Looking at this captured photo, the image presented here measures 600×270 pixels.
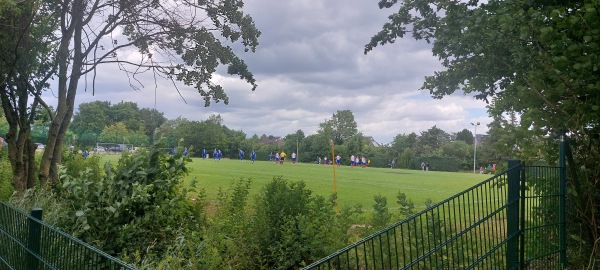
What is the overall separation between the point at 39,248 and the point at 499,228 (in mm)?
3256

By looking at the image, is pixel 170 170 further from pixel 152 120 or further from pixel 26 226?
pixel 152 120

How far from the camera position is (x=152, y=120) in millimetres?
100188

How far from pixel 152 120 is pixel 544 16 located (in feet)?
328

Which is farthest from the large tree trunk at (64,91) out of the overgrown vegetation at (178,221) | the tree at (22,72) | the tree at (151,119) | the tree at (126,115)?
the tree at (126,115)

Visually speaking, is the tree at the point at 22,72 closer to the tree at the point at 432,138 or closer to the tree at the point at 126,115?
the tree at the point at 432,138

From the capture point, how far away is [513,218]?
3.91 meters

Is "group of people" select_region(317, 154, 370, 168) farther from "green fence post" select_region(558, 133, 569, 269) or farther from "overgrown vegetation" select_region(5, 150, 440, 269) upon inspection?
"green fence post" select_region(558, 133, 569, 269)

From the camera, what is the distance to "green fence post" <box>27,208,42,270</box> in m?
3.35

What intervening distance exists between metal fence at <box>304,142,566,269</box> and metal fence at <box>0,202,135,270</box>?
4.86ft

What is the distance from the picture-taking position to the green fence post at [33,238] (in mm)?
3350

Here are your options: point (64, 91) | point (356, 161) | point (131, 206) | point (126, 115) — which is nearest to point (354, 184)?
point (64, 91)

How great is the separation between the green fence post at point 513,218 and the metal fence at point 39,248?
114 inches

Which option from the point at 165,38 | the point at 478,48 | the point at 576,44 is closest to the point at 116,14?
the point at 165,38

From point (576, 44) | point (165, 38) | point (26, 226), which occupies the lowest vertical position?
point (26, 226)
